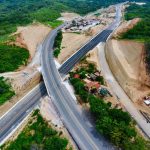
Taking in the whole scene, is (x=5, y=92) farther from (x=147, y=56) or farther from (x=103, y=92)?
(x=147, y=56)

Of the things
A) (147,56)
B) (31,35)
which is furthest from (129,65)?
(31,35)

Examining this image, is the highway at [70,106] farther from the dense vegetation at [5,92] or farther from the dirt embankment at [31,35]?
the dense vegetation at [5,92]

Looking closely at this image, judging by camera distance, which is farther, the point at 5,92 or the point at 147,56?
the point at 147,56

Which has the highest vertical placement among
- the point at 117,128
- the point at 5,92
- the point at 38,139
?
the point at 117,128

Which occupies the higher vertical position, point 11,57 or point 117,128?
point 117,128

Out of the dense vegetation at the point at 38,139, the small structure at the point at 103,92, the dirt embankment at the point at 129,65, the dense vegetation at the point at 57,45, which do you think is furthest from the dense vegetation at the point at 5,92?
the dirt embankment at the point at 129,65

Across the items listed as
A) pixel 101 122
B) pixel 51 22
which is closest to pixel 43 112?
pixel 101 122

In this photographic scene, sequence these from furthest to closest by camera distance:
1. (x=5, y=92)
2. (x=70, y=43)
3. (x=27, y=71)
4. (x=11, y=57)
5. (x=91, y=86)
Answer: (x=70, y=43) → (x=11, y=57) → (x=27, y=71) → (x=5, y=92) → (x=91, y=86)

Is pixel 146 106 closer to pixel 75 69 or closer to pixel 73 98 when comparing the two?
pixel 73 98
